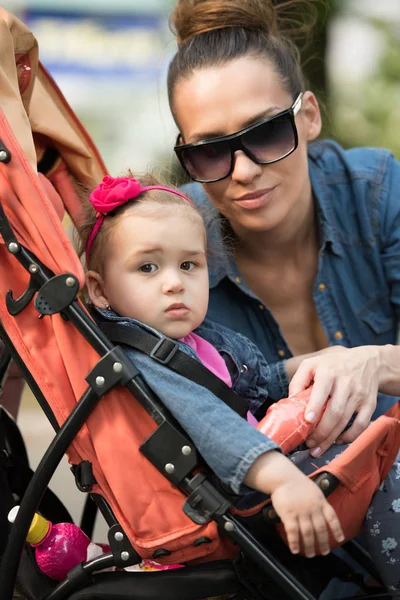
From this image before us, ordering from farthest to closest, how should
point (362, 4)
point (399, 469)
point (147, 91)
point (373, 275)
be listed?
1. point (147, 91)
2. point (362, 4)
3. point (373, 275)
4. point (399, 469)

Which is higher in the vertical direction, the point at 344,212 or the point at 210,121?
the point at 210,121

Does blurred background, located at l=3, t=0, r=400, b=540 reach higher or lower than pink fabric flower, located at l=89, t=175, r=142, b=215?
lower

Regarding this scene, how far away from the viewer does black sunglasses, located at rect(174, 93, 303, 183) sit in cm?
239

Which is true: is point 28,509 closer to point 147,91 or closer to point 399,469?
point 399,469

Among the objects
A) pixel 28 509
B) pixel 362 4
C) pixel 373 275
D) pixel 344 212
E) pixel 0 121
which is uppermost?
pixel 0 121

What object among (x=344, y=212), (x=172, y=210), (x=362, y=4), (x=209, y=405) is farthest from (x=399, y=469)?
(x=362, y=4)

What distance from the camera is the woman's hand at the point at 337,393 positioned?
6.45 feet

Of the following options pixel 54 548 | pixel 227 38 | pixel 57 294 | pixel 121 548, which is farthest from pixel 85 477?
pixel 227 38

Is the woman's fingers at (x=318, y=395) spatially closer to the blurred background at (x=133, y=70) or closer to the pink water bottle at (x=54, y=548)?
the pink water bottle at (x=54, y=548)

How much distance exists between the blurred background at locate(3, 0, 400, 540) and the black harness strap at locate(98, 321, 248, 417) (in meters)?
5.47

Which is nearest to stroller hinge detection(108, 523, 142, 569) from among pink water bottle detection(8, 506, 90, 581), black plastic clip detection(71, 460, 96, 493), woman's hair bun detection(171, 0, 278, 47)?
black plastic clip detection(71, 460, 96, 493)

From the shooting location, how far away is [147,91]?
7.69 meters

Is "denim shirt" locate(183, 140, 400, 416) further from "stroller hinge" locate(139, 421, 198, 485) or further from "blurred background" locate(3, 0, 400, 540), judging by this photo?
"blurred background" locate(3, 0, 400, 540)

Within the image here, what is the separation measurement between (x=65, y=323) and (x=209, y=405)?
347 mm
